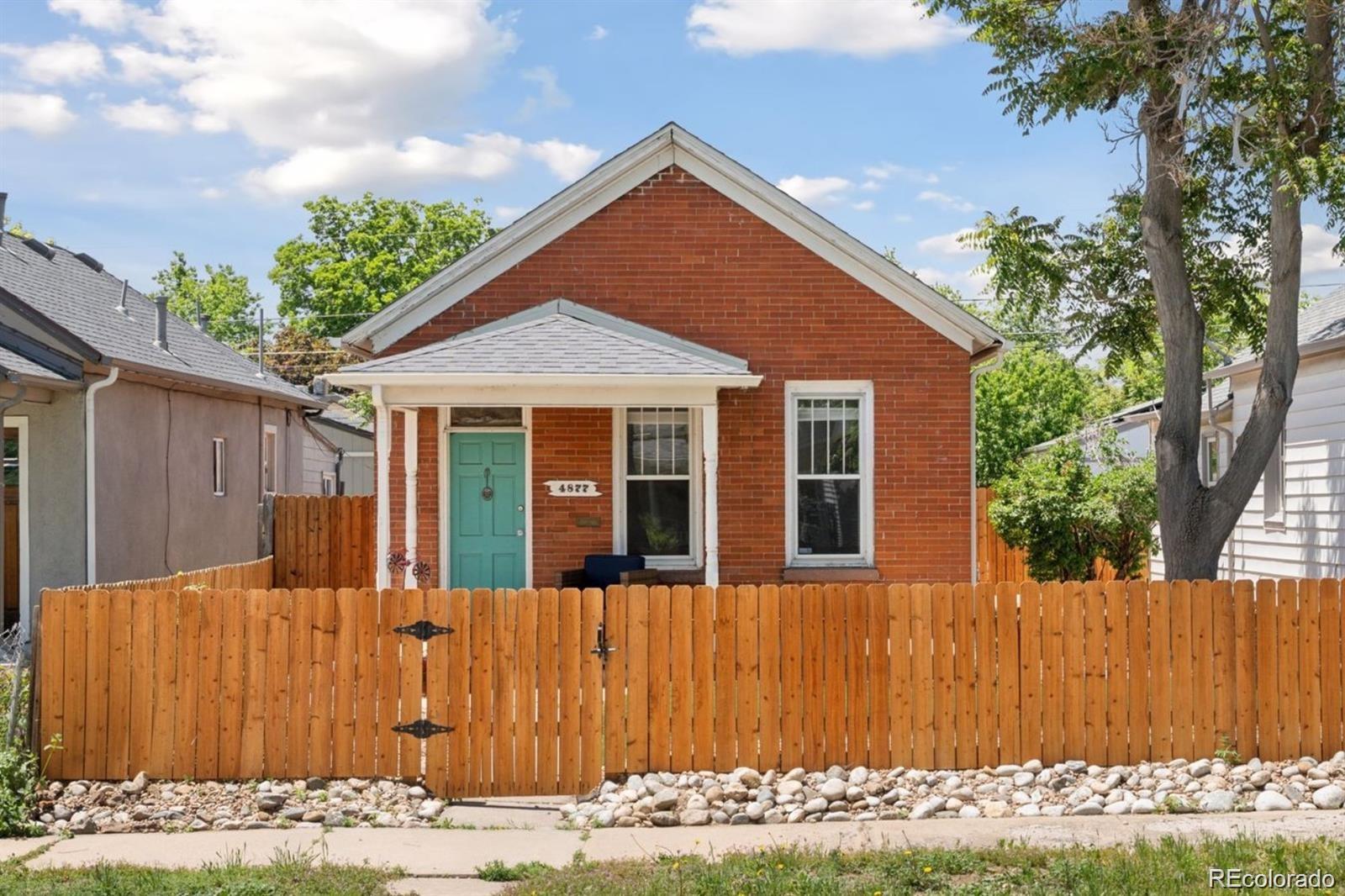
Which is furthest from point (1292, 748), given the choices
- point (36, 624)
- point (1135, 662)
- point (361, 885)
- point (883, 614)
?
point (36, 624)

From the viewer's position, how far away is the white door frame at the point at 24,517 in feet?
46.9

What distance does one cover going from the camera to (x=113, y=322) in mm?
17594

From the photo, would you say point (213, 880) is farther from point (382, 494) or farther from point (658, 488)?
point (658, 488)

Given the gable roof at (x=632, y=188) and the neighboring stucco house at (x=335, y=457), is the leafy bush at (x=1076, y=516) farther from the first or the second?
the neighboring stucco house at (x=335, y=457)

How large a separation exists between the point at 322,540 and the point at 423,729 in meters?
9.52

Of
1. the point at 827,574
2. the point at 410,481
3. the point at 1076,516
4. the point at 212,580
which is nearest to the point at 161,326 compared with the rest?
the point at 212,580

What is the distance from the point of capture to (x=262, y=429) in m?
20.9

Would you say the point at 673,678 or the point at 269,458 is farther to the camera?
the point at 269,458

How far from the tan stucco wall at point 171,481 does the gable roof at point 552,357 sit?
4.00 metres

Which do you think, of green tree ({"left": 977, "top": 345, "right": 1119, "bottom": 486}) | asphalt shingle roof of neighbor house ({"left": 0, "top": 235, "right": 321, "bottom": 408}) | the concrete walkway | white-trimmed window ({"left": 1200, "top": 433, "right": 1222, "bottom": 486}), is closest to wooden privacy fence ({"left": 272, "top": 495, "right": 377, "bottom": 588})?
asphalt shingle roof of neighbor house ({"left": 0, "top": 235, "right": 321, "bottom": 408})

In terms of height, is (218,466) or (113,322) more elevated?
(113,322)

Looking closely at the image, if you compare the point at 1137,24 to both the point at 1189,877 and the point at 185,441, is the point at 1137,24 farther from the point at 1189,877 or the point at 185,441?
the point at 185,441

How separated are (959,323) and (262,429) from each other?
11682mm

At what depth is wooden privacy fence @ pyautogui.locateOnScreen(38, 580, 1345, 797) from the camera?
8.65m
